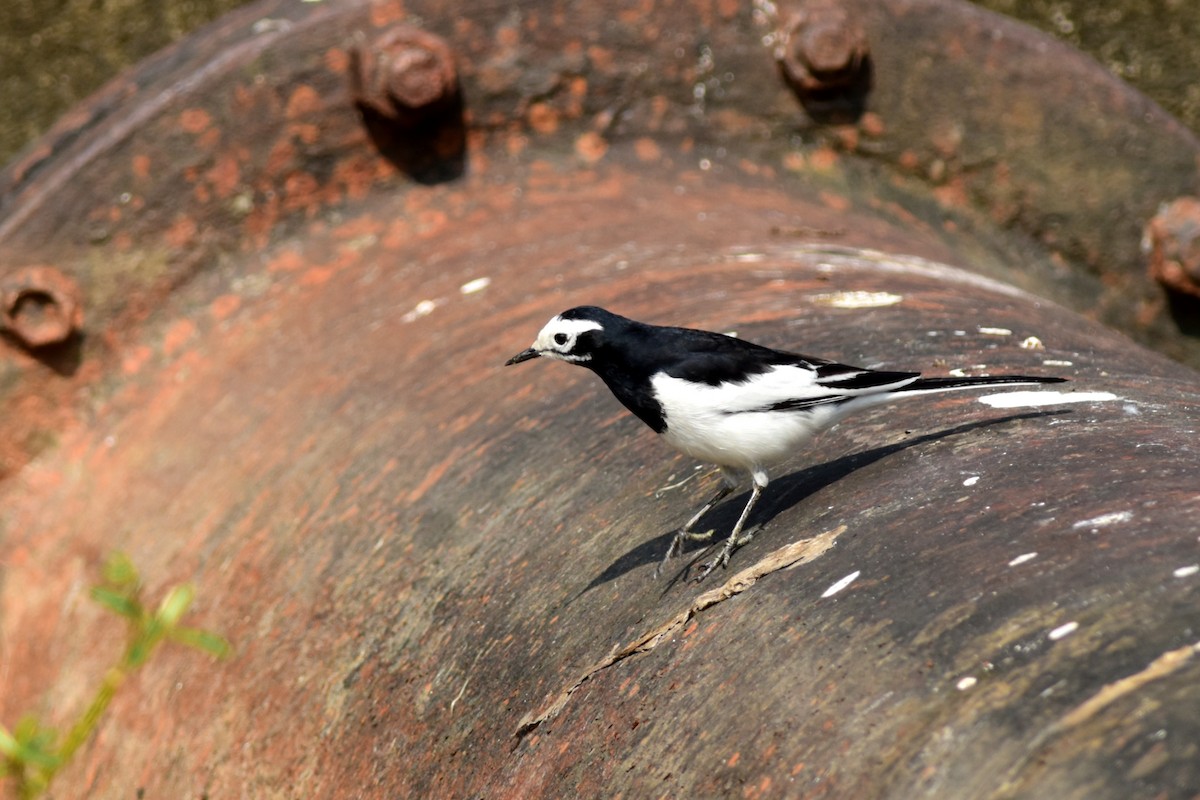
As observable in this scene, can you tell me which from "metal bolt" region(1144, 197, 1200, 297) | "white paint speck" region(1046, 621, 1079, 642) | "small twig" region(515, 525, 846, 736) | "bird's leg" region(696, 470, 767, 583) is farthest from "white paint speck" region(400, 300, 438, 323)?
"metal bolt" region(1144, 197, 1200, 297)

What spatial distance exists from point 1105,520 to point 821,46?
268 centimetres

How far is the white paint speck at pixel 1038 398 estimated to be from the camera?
82.7 inches

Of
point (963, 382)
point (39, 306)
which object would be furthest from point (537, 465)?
point (39, 306)

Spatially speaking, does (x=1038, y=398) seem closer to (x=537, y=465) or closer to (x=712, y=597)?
(x=712, y=597)

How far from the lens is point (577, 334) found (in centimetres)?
256

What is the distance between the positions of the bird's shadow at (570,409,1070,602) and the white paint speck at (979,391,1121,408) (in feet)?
0.16

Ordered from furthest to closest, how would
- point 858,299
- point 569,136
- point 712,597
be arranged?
point 569,136 < point 858,299 < point 712,597

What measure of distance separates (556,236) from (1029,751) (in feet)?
7.88

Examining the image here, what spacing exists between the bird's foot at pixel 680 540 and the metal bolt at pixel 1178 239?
104 inches

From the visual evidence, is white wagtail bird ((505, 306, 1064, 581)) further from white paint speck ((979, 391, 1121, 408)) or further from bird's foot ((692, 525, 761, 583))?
bird's foot ((692, 525, 761, 583))

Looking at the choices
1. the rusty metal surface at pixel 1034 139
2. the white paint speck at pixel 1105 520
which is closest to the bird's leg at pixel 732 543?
the white paint speck at pixel 1105 520

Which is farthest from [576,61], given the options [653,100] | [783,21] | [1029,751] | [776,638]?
[1029,751]

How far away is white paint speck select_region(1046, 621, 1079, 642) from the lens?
136 centimetres

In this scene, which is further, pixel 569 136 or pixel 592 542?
pixel 569 136
